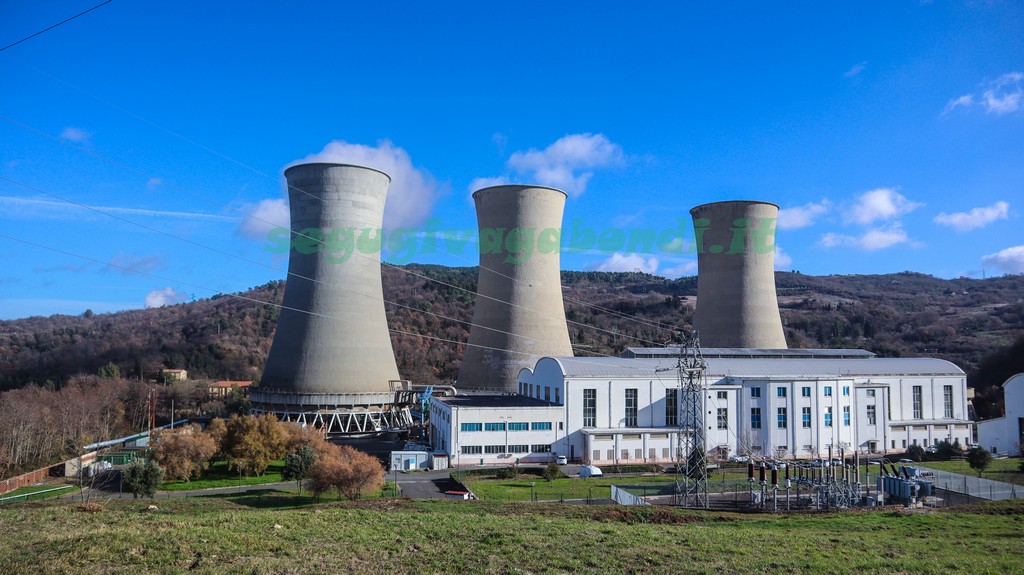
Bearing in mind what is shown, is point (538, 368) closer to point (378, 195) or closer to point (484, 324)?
point (484, 324)

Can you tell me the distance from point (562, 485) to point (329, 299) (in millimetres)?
9925

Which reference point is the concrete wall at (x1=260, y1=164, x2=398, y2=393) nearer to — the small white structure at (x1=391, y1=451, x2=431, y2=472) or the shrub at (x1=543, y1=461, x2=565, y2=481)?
the small white structure at (x1=391, y1=451, x2=431, y2=472)

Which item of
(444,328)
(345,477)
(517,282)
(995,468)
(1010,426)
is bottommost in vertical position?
(995,468)

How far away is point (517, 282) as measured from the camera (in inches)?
1047

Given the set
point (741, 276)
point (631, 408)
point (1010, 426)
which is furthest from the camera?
point (741, 276)

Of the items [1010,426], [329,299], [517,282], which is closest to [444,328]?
[517,282]

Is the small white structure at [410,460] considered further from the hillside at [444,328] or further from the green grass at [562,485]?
the hillside at [444,328]

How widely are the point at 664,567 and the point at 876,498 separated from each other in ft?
35.5

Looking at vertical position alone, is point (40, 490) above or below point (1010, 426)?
below

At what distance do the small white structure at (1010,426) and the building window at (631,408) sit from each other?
1413 cm

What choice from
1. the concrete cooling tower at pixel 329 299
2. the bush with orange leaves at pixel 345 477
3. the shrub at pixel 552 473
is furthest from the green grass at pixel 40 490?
the shrub at pixel 552 473

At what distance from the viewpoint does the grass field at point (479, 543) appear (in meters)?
8.25

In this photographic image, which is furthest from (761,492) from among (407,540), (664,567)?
(407,540)

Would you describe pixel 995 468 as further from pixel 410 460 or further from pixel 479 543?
pixel 479 543
